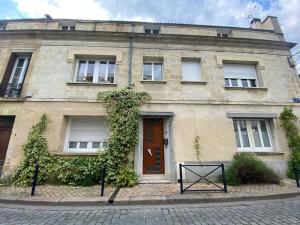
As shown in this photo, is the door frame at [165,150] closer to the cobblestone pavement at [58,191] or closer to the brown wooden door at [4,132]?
the cobblestone pavement at [58,191]

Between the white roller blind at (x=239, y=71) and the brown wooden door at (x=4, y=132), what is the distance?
967 cm

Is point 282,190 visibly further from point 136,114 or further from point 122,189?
point 136,114

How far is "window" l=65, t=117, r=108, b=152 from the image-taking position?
21.9 feet

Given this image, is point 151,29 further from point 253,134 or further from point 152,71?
point 253,134

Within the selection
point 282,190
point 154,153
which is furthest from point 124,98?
point 282,190

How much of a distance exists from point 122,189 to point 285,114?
7361mm

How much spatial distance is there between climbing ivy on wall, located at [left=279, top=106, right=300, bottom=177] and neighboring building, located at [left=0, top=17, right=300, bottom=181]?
25cm

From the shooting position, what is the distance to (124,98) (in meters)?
6.82

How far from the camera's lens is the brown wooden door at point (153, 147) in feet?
21.4

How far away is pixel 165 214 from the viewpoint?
3.65 m

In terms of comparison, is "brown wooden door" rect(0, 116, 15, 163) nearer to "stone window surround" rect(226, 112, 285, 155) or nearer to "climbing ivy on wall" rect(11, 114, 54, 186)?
"climbing ivy on wall" rect(11, 114, 54, 186)

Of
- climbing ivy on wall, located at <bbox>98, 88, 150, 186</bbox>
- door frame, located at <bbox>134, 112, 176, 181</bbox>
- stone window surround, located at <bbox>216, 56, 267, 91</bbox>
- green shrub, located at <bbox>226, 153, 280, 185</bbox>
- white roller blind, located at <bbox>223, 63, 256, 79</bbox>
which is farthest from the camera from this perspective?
white roller blind, located at <bbox>223, 63, 256, 79</bbox>

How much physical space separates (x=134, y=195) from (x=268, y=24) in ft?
37.2

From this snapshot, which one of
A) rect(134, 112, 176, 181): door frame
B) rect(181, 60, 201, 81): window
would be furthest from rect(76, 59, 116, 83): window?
rect(181, 60, 201, 81): window
